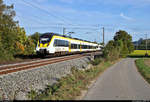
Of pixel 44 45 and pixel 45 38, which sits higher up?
pixel 45 38

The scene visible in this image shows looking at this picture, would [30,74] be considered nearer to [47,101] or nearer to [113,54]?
[47,101]

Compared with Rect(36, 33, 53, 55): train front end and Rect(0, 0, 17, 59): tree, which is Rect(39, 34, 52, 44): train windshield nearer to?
Rect(36, 33, 53, 55): train front end

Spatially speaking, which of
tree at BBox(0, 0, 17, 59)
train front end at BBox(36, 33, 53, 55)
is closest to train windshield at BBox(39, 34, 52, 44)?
train front end at BBox(36, 33, 53, 55)

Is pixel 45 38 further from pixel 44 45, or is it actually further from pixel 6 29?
pixel 6 29

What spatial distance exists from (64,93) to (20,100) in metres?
1.67

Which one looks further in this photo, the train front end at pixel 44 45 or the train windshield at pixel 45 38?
the train windshield at pixel 45 38

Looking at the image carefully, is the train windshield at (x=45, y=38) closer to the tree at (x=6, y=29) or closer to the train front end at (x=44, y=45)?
the train front end at (x=44, y=45)

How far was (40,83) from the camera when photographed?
995cm

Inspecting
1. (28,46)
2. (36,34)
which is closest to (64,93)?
(28,46)

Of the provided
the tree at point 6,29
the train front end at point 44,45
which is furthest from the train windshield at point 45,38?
the tree at point 6,29

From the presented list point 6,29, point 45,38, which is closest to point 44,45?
point 45,38

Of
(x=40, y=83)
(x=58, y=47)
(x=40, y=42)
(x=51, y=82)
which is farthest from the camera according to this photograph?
(x=58, y=47)

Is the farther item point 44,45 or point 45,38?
point 45,38

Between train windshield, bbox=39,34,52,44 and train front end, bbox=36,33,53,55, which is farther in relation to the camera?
train windshield, bbox=39,34,52,44
